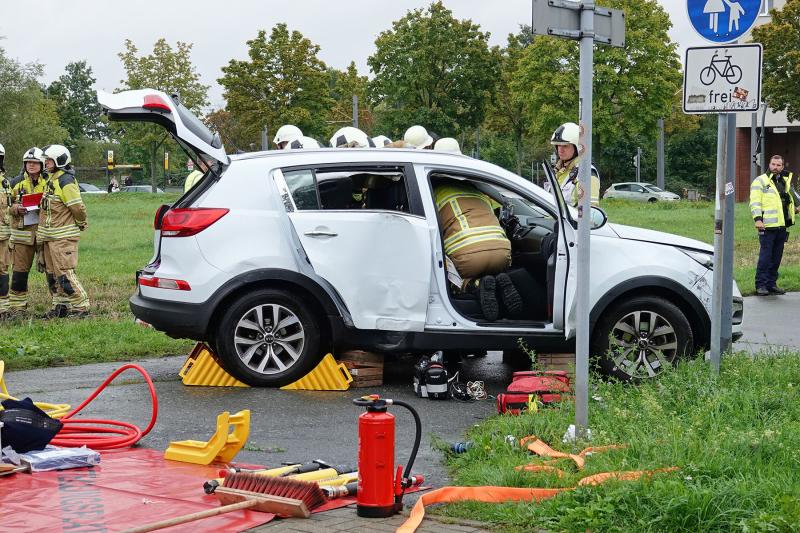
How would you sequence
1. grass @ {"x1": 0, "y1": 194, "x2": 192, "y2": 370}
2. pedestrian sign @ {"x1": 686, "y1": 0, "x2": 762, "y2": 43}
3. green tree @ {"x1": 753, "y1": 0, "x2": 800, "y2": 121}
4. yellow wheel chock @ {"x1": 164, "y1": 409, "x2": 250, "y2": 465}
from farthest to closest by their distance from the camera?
green tree @ {"x1": 753, "y1": 0, "x2": 800, "y2": 121} → grass @ {"x1": 0, "y1": 194, "x2": 192, "y2": 370} → pedestrian sign @ {"x1": 686, "y1": 0, "x2": 762, "y2": 43} → yellow wheel chock @ {"x1": 164, "y1": 409, "x2": 250, "y2": 465}

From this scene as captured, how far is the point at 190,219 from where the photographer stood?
8.88m

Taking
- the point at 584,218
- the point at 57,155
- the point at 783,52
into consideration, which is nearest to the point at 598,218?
the point at 584,218

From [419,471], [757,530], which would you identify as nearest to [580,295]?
[419,471]

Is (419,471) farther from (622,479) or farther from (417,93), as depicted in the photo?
(417,93)

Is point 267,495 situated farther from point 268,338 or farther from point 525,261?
point 525,261

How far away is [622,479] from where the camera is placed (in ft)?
17.1

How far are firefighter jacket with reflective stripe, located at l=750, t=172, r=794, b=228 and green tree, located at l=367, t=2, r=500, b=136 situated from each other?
3966 centimetres

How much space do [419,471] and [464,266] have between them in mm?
2965

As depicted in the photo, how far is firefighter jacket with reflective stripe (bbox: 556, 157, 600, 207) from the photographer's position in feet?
31.2

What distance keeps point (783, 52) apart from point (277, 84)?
22.7 meters

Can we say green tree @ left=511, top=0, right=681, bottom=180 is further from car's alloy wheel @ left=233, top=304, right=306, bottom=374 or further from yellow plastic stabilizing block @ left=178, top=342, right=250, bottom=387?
car's alloy wheel @ left=233, top=304, right=306, bottom=374

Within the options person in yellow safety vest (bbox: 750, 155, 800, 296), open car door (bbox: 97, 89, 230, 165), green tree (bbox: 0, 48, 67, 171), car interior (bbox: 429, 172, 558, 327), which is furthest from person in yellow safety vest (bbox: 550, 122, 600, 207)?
green tree (bbox: 0, 48, 67, 171)

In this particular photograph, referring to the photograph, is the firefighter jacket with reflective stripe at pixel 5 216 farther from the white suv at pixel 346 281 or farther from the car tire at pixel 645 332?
the car tire at pixel 645 332

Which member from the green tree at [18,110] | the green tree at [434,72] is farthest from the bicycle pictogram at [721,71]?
the green tree at [18,110]
